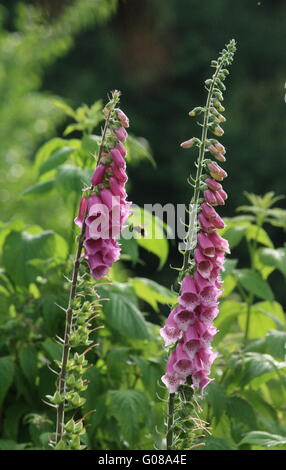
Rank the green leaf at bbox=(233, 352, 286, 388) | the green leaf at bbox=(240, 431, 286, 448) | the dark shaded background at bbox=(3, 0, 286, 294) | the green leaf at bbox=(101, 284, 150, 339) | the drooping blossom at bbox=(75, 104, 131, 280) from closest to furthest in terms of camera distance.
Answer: the drooping blossom at bbox=(75, 104, 131, 280) → the green leaf at bbox=(240, 431, 286, 448) → the green leaf at bbox=(233, 352, 286, 388) → the green leaf at bbox=(101, 284, 150, 339) → the dark shaded background at bbox=(3, 0, 286, 294)

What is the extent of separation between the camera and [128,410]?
7.26 ft

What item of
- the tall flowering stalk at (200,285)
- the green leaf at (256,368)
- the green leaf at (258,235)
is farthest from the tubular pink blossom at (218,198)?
the green leaf at (258,235)

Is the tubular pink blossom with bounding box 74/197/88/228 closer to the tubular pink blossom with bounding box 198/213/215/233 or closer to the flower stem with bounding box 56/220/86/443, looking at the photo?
the flower stem with bounding box 56/220/86/443

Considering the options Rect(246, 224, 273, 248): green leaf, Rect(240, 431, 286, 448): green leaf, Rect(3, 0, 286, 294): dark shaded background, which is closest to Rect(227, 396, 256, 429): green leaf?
Rect(240, 431, 286, 448): green leaf

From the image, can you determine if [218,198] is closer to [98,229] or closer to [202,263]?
[202,263]

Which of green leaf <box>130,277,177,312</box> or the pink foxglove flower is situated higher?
green leaf <box>130,277,177,312</box>

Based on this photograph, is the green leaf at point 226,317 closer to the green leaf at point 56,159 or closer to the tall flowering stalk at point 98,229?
the green leaf at point 56,159

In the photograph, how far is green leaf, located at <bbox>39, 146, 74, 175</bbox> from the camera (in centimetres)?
263

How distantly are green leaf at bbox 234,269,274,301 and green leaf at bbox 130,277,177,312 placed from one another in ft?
0.73

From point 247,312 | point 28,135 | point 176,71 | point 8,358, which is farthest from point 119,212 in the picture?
point 176,71

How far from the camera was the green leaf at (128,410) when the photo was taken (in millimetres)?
2213

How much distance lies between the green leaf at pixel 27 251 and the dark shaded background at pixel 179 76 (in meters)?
16.6

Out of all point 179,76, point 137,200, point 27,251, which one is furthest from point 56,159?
point 179,76

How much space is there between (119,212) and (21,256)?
3.07ft
